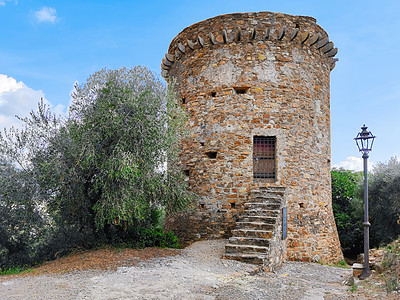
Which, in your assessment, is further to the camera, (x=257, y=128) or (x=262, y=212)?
(x=257, y=128)

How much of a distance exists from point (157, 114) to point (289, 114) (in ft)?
14.3

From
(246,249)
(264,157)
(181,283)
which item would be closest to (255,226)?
(246,249)

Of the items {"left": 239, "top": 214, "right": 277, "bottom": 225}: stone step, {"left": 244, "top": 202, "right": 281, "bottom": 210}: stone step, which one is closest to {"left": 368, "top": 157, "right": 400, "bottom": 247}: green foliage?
{"left": 244, "top": 202, "right": 281, "bottom": 210}: stone step

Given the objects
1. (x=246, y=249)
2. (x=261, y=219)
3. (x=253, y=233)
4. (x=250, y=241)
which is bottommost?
(x=246, y=249)

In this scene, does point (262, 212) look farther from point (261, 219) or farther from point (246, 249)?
point (246, 249)

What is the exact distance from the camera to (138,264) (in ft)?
23.4

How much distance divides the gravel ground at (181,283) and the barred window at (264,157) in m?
3.35

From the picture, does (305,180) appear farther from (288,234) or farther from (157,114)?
(157,114)

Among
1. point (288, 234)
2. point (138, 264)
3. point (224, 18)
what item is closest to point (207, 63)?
point (224, 18)

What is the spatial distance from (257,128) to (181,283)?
5.90m

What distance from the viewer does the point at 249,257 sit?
7.51 meters

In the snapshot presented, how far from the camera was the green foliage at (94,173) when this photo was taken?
319 inches

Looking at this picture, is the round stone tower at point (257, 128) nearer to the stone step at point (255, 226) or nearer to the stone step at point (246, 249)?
the stone step at point (255, 226)

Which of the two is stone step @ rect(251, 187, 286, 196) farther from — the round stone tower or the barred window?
the barred window
